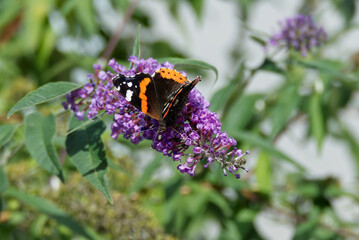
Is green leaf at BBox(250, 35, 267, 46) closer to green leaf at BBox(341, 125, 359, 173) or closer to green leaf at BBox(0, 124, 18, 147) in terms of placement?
green leaf at BBox(0, 124, 18, 147)

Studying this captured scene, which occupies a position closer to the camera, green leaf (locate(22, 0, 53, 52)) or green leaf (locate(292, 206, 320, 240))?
green leaf (locate(292, 206, 320, 240))

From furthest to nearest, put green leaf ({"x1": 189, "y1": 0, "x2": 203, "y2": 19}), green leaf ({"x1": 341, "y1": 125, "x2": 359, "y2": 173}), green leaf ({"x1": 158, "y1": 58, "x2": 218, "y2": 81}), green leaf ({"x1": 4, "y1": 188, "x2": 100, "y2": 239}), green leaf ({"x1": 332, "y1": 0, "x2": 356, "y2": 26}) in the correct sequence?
green leaf ({"x1": 341, "y1": 125, "x2": 359, "y2": 173}), green leaf ({"x1": 189, "y1": 0, "x2": 203, "y2": 19}), green leaf ({"x1": 332, "y1": 0, "x2": 356, "y2": 26}), green leaf ({"x1": 4, "y1": 188, "x2": 100, "y2": 239}), green leaf ({"x1": 158, "y1": 58, "x2": 218, "y2": 81})

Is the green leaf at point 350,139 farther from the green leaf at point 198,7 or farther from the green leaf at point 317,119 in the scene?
the green leaf at point 198,7

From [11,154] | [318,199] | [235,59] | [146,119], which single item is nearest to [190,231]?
[318,199]

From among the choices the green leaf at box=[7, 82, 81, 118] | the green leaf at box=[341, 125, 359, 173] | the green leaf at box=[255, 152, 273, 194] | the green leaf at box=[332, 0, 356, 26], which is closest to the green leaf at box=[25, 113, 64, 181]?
the green leaf at box=[7, 82, 81, 118]

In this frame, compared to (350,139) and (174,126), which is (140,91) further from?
(350,139)

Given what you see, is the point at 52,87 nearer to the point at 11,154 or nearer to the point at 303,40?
the point at 11,154
